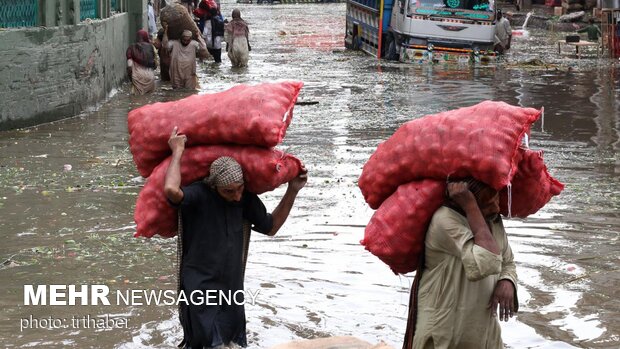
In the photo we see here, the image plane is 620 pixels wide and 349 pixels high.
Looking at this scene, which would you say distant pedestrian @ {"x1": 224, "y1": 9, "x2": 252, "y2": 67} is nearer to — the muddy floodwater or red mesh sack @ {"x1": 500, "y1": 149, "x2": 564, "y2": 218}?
the muddy floodwater

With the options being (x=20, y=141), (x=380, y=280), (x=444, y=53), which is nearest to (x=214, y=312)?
(x=380, y=280)

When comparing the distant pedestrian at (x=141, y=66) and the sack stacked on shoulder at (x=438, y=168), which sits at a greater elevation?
the sack stacked on shoulder at (x=438, y=168)

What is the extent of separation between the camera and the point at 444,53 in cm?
2491

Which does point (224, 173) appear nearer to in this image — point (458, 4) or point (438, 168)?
point (438, 168)

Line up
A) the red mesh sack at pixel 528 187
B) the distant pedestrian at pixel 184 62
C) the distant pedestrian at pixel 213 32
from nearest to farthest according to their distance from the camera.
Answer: the red mesh sack at pixel 528 187 → the distant pedestrian at pixel 184 62 → the distant pedestrian at pixel 213 32

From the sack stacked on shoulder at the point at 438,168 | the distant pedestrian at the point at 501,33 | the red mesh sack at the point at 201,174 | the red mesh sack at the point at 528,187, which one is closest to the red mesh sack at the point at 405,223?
the sack stacked on shoulder at the point at 438,168

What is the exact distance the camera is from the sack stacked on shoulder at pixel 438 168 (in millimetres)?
4457

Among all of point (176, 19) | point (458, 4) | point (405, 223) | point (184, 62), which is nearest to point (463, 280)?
point (405, 223)

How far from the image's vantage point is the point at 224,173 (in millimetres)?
5148

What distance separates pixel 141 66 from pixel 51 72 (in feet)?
11.2

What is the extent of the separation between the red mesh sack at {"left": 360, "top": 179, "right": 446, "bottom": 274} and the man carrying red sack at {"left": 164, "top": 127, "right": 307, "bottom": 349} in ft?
2.69

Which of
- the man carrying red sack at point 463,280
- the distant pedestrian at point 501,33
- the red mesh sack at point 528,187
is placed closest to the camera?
the man carrying red sack at point 463,280

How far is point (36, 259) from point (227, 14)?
4082cm
